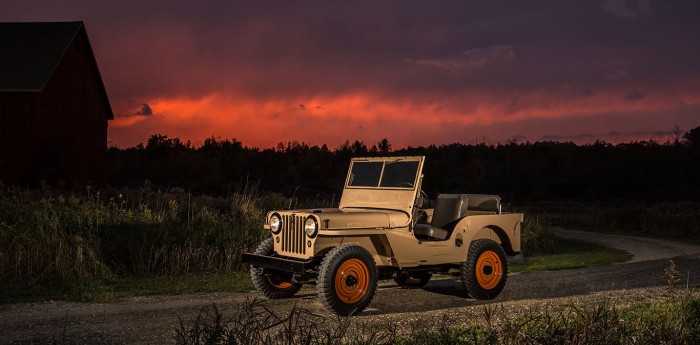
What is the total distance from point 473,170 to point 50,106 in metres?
74.2

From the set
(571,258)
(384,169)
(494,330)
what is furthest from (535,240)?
(494,330)

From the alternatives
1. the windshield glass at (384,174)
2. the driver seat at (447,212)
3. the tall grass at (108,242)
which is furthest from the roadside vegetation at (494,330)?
the tall grass at (108,242)

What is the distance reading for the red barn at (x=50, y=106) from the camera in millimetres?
29094

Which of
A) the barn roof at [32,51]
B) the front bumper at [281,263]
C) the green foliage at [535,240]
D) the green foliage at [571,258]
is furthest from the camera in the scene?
the barn roof at [32,51]

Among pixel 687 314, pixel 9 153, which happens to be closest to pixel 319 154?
pixel 9 153

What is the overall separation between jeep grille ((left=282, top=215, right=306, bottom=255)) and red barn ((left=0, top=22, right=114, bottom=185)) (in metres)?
21.4

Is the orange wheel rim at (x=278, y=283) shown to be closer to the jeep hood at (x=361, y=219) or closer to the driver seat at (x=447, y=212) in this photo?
the jeep hood at (x=361, y=219)

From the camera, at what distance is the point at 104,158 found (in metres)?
37.3

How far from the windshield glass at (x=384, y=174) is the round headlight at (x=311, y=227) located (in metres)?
1.92

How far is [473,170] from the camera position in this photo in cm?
9894

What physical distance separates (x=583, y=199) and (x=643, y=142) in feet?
96.6

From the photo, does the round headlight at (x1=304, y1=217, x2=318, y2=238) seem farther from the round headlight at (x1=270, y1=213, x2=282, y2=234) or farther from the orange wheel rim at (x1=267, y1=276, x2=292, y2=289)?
the orange wheel rim at (x1=267, y1=276, x2=292, y2=289)

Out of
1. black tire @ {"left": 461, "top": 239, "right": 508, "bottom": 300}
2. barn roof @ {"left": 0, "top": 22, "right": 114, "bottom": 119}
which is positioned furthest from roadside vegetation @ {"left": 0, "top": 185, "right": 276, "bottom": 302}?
barn roof @ {"left": 0, "top": 22, "right": 114, "bottom": 119}

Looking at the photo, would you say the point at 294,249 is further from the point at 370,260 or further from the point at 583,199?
the point at 583,199
